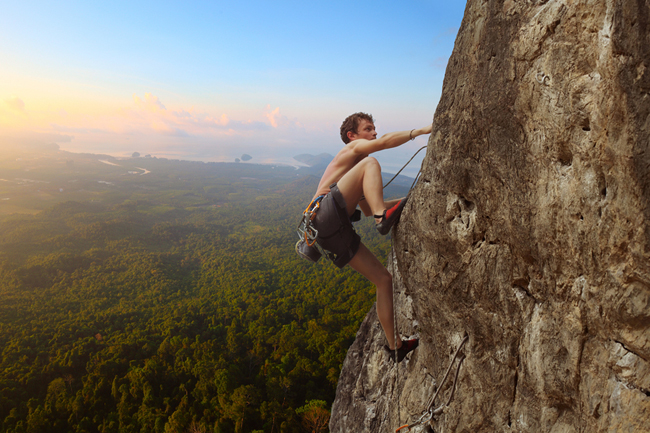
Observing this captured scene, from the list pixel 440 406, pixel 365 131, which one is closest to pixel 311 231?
pixel 365 131

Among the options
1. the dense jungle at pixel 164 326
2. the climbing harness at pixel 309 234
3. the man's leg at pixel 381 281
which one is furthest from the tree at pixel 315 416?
the climbing harness at pixel 309 234

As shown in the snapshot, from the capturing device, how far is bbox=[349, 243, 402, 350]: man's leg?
14.6 ft

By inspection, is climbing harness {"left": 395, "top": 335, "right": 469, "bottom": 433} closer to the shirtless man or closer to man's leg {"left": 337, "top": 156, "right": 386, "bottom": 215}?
the shirtless man

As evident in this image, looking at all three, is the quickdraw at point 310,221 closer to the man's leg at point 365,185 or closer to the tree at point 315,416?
the man's leg at point 365,185

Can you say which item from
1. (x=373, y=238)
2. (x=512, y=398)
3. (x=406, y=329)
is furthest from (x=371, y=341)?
(x=373, y=238)

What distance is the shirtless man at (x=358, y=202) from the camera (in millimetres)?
3875

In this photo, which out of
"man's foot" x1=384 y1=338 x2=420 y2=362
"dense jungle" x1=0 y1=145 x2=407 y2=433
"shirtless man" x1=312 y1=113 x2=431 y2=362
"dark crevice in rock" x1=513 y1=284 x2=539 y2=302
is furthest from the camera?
"dense jungle" x1=0 y1=145 x2=407 y2=433

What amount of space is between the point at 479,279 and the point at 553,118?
66.2 inches

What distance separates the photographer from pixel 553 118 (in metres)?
2.53

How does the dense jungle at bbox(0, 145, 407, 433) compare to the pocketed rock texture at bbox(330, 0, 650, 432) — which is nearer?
the pocketed rock texture at bbox(330, 0, 650, 432)

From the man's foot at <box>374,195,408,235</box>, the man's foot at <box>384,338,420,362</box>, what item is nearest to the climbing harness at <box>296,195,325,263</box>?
the man's foot at <box>374,195,408,235</box>

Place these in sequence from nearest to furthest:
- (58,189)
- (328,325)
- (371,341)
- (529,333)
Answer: (529,333)
(371,341)
(328,325)
(58,189)

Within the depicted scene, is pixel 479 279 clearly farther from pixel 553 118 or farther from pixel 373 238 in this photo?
pixel 373 238

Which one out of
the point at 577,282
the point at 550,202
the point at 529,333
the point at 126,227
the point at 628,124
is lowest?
the point at 126,227
